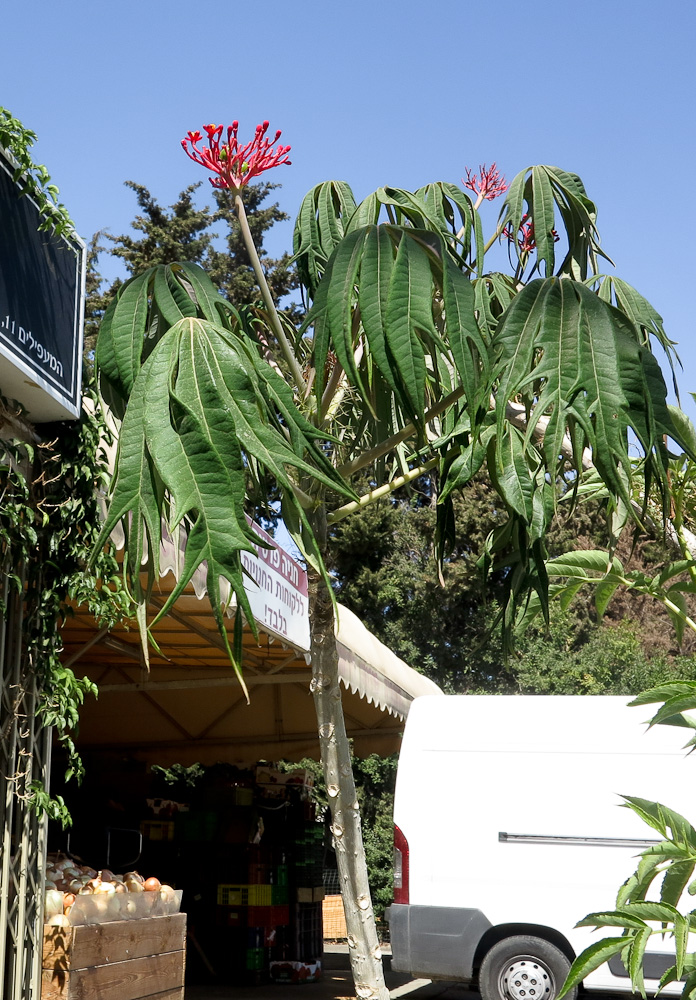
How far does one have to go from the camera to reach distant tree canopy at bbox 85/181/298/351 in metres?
22.8

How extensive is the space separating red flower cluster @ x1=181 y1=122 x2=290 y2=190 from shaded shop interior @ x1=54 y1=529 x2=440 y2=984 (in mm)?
5430

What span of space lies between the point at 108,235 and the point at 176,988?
19.7 metres

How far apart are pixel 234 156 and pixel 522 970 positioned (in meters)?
6.89

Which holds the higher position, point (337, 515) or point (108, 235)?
point (108, 235)

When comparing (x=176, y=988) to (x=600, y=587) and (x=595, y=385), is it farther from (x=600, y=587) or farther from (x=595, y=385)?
(x=595, y=385)

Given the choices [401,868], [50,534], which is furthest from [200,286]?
[401,868]

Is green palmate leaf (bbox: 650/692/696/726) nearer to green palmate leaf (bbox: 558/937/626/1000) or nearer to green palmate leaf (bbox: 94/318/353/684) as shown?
green palmate leaf (bbox: 558/937/626/1000)

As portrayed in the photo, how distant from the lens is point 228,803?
1022 centimetres

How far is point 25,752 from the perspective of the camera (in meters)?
4.75

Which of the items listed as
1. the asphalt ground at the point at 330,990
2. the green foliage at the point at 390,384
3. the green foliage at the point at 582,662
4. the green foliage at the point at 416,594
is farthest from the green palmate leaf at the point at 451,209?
the green foliage at the point at 416,594

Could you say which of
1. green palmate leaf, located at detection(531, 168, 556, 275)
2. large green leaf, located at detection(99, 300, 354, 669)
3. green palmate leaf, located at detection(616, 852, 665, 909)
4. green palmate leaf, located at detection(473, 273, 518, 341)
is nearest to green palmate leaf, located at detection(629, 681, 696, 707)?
green palmate leaf, located at detection(616, 852, 665, 909)

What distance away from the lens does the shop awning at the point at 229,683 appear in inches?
278

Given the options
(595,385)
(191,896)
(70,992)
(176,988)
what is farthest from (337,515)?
(191,896)

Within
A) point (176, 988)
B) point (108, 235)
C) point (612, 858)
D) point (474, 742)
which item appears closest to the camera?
point (176, 988)
